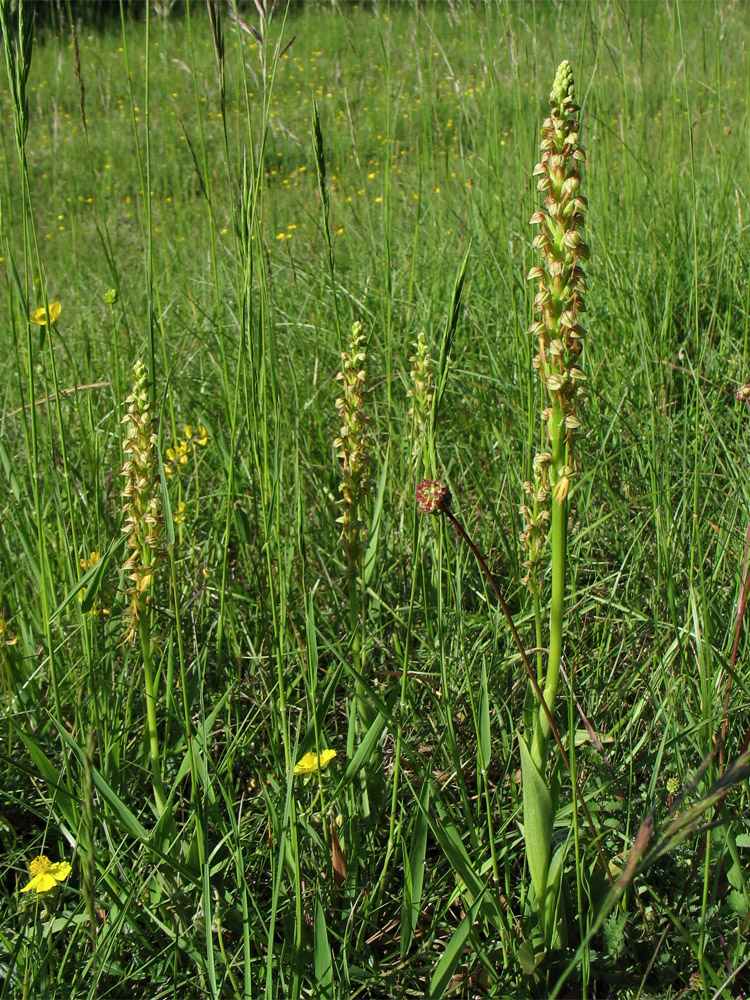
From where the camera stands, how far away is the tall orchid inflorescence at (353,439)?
1376mm

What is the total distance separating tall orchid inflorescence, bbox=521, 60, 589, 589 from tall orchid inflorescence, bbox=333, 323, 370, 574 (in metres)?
0.45

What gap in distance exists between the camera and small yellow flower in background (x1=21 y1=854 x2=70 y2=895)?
108 cm

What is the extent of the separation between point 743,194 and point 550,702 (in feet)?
8.20

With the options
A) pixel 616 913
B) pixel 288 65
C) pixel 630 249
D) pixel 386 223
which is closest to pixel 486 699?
pixel 616 913

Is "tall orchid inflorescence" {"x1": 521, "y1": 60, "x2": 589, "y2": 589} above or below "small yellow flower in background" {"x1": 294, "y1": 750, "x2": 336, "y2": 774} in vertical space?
above

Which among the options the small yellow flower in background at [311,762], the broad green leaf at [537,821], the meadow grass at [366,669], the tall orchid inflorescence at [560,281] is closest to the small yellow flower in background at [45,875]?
the meadow grass at [366,669]

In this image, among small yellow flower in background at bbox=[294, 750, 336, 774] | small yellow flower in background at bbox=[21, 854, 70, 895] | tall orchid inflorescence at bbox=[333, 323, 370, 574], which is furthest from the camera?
tall orchid inflorescence at bbox=[333, 323, 370, 574]

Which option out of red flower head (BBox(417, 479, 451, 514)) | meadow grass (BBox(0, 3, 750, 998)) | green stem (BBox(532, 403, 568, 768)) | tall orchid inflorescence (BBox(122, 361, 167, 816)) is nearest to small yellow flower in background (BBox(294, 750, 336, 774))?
meadow grass (BBox(0, 3, 750, 998))

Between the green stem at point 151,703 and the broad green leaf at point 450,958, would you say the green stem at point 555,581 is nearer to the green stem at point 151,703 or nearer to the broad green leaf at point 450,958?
the broad green leaf at point 450,958

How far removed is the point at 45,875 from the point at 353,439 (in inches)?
31.4

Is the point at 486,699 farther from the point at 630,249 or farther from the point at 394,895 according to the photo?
the point at 630,249

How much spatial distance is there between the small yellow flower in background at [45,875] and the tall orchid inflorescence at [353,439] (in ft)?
2.09

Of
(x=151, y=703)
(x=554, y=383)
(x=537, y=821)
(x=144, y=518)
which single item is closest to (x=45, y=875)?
(x=151, y=703)

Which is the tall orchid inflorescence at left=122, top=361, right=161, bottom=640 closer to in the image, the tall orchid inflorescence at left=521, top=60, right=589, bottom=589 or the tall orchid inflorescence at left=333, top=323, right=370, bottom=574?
the tall orchid inflorescence at left=333, top=323, right=370, bottom=574
